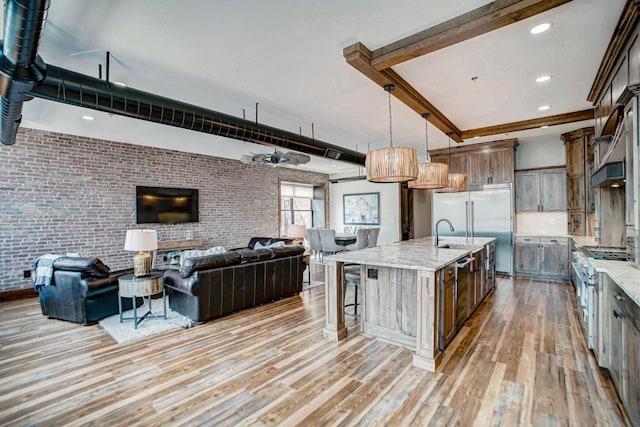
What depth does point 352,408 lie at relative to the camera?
214 centimetres

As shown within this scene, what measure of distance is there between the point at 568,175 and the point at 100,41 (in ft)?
24.2

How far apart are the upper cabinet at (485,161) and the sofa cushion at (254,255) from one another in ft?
15.8

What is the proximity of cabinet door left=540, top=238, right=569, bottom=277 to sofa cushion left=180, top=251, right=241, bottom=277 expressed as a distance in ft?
19.2

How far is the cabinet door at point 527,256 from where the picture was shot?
606cm

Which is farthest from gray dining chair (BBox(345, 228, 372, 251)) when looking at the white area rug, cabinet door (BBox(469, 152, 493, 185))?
the white area rug

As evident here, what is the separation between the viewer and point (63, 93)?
2.63m

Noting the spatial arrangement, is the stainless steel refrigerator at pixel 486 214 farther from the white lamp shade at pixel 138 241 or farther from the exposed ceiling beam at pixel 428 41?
the white lamp shade at pixel 138 241

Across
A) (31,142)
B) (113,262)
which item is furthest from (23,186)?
(113,262)

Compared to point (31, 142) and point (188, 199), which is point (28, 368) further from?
point (188, 199)

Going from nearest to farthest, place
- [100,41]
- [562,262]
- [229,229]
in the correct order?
1. [100,41]
2. [562,262]
3. [229,229]

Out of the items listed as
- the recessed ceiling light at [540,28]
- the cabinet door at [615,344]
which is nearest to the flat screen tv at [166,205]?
the recessed ceiling light at [540,28]

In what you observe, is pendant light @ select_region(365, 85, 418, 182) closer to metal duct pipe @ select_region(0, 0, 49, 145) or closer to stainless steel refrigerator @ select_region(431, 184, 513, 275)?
metal duct pipe @ select_region(0, 0, 49, 145)

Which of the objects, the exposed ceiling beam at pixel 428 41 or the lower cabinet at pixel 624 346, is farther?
the exposed ceiling beam at pixel 428 41

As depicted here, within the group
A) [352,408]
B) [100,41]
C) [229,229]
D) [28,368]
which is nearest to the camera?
[352,408]
